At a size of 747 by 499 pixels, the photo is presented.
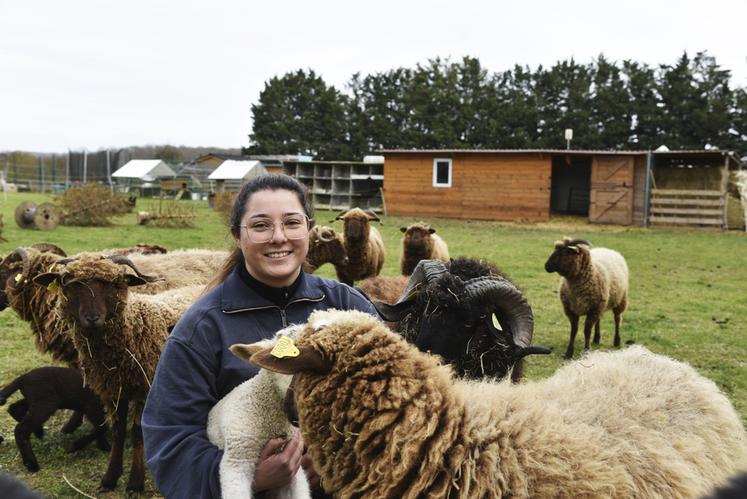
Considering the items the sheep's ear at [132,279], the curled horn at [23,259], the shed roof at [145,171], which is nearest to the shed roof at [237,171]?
the shed roof at [145,171]

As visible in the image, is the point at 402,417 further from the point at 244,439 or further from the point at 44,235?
the point at 44,235

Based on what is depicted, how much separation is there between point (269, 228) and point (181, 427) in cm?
97

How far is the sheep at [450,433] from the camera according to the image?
7.06 feet

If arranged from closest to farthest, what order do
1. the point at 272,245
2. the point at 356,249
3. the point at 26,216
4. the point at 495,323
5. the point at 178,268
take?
the point at 272,245 → the point at 495,323 → the point at 178,268 → the point at 356,249 → the point at 26,216

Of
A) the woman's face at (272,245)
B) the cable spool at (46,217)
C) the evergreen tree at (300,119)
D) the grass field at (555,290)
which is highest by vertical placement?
the evergreen tree at (300,119)

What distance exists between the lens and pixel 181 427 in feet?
8.39

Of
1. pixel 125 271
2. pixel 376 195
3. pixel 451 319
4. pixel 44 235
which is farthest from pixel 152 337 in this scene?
pixel 376 195

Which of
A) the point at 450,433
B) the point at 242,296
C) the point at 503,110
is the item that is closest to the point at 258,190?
the point at 242,296

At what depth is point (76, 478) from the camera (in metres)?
5.09

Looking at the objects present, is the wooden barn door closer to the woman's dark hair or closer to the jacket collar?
the woman's dark hair

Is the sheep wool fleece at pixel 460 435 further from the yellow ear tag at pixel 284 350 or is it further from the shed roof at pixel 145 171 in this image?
the shed roof at pixel 145 171

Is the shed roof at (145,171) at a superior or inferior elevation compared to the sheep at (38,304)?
superior

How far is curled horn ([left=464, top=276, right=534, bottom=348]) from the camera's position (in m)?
4.67

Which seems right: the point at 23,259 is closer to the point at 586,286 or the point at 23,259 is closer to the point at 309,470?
the point at 309,470
